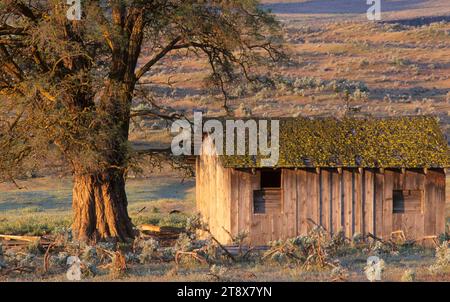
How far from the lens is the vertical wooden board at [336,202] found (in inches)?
1136

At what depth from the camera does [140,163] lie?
93.0ft

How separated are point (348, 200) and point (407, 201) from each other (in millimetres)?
1629

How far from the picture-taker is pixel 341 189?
2891 centimetres

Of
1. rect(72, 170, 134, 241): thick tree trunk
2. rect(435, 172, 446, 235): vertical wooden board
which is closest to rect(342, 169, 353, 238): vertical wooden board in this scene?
rect(435, 172, 446, 235): vertical wooden board

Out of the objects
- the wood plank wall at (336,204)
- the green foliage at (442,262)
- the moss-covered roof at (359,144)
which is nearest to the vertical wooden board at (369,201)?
the wood plank wall at (336,204)

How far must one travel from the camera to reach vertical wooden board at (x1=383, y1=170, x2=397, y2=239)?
28.9m

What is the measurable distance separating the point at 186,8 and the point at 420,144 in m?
7.29

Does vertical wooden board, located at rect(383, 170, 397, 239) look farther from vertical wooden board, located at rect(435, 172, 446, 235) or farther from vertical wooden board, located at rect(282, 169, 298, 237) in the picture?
vertical wooden board, located at rect(282, 169, 298, 237)

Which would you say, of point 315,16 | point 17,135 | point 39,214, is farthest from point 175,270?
point 315,16

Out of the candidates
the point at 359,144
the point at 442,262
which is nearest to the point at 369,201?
the point at 359,144

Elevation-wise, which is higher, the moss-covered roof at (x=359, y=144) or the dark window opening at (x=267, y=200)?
the moss-covered roof at (x=359, y=144)

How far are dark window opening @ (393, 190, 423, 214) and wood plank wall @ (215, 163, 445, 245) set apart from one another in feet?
0.55

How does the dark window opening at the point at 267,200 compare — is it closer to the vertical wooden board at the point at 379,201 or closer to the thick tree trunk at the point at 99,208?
the vertical wooden board at the point at 379,201

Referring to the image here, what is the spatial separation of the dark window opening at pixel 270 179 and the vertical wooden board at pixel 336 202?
1.70m
